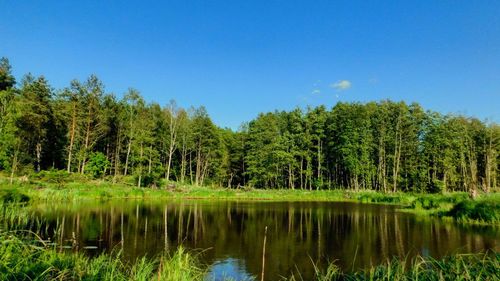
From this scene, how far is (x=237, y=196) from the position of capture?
46.7 m

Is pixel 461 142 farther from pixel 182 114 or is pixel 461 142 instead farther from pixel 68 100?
pixel 68 100

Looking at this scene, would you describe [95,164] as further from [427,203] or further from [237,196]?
[427,203]

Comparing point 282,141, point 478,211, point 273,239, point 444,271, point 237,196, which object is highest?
point 282,141

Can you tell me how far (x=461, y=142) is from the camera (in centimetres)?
6259

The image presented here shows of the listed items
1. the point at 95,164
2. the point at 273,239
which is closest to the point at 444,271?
the point at 273,239

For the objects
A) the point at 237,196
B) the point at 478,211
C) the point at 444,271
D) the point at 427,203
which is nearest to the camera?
the point at 444,271

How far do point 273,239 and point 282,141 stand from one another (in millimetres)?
51508

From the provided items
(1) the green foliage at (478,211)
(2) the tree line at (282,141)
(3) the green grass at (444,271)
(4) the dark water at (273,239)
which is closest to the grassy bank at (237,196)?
(1) the green foliage at (478,211)

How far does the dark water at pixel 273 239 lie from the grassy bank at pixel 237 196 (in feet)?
7.74

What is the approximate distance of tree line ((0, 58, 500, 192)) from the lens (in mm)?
54188

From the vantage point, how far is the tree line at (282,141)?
5419 cm

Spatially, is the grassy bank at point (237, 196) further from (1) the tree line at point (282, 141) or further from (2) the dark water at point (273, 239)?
(1) the tree line at point (282, 141)

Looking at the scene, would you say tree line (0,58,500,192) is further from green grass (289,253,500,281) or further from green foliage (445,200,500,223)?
green grass (289,253,500,281)

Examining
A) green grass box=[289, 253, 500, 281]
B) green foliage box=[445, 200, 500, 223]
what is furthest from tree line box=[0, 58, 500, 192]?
green grass box=[289, 253, 500, 281]
